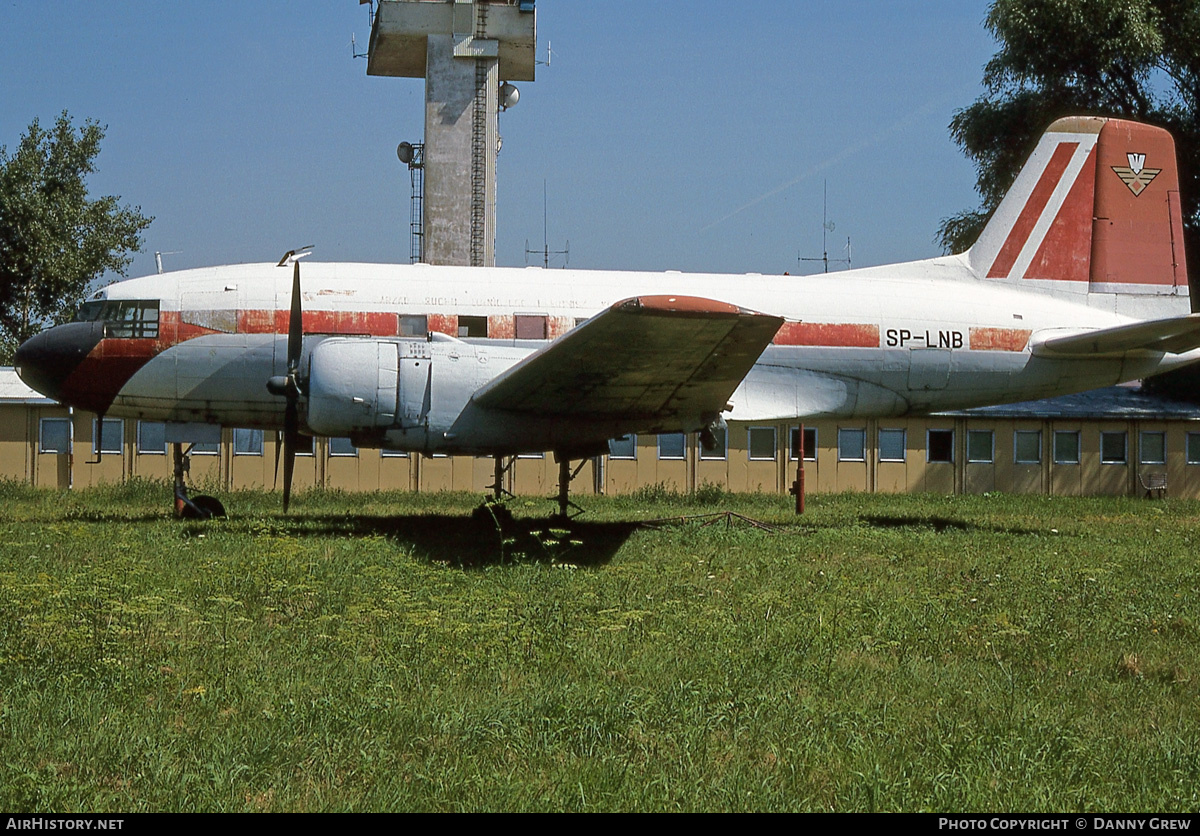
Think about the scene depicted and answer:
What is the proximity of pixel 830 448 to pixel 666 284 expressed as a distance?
11.0m

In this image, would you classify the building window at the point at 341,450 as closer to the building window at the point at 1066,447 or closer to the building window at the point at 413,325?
the building window at the point at 413,325

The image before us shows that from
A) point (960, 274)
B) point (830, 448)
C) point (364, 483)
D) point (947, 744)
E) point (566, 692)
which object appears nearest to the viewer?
point (947, 744)

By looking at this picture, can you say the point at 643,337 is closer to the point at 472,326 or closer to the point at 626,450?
the point at 472,326

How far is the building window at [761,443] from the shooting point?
25391 millimetres

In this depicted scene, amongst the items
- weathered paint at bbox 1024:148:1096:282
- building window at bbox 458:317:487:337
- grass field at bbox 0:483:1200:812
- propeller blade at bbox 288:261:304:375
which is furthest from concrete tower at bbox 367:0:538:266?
grass field at bbox 0:483:1200:812

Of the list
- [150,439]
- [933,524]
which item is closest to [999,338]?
[933,524]

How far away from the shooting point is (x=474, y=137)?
38.3 m

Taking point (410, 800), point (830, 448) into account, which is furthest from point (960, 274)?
point (410, 800)

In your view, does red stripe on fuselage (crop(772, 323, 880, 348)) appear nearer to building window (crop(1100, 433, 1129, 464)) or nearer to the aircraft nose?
the aircraft nose

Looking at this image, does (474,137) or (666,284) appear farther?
(474,137)

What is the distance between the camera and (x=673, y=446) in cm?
2500

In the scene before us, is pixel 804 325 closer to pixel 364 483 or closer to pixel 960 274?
pixel 960 274

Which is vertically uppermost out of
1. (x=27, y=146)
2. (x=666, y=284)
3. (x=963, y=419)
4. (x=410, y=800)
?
(x=27, y=146)
